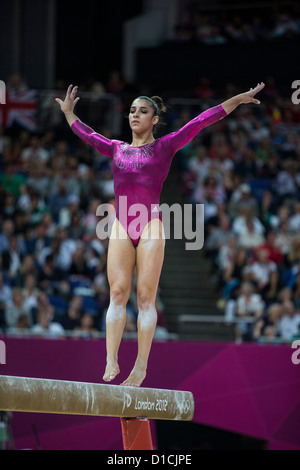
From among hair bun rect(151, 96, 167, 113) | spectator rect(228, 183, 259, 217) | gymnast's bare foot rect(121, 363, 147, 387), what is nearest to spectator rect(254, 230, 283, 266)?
spectator rect(228, 183, 259, 217)

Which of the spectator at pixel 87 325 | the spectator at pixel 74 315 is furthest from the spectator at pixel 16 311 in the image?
the spectator at pixel 87 325

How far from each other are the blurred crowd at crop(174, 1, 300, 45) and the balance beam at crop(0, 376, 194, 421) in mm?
12846

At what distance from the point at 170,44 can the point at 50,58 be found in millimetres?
2461

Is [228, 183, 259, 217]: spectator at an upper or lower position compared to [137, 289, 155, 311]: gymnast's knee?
upper

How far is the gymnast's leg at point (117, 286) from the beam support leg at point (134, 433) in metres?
0.32

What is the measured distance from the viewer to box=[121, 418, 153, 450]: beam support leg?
571cm

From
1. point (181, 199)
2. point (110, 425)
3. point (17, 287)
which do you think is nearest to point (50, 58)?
point (181, 199)

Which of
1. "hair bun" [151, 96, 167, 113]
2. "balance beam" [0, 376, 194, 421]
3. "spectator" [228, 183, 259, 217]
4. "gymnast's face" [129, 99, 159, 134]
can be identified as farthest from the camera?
"spectator" [228, 183, 259, 217]

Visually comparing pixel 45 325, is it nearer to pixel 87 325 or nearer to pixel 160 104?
pixel 87 325

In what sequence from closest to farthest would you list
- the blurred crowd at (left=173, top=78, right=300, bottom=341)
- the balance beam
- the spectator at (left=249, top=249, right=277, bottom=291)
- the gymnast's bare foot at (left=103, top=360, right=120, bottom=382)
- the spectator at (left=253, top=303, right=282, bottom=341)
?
the balance beam → the gymnast's bare foot at (left=103, top=360, right=120, bottom=382) → the spectator at (left=253, top=303, right=282, bottom=341) → the blurred crowd at (left=173, top=78, right=300, bottom=341) → the spectator at (left=249, top=249, right=277, bottom=291)

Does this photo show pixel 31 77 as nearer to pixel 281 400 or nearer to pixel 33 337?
pixel 33 337

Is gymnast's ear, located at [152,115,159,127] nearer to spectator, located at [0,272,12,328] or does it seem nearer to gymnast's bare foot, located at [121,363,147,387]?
gymnast's bare foot, located at [121,363,147,387]

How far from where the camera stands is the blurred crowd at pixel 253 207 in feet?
37.0

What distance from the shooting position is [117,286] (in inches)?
228
